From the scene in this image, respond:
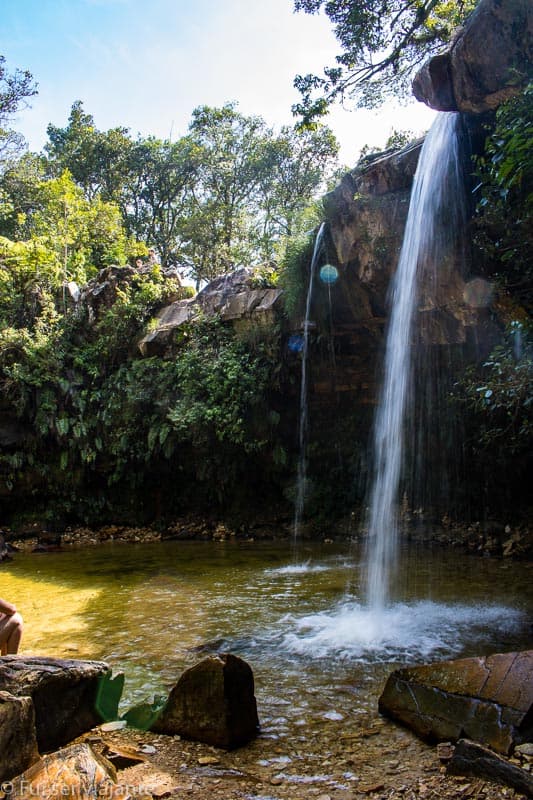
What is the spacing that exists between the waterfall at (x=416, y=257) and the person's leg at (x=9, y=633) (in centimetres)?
403

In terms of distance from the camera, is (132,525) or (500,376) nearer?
(500,376)

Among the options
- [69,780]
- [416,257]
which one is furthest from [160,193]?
[69,780]

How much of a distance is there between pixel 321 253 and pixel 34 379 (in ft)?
28.6

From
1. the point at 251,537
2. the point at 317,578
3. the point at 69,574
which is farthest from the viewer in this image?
the point at 251,537

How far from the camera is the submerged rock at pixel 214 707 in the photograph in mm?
3230

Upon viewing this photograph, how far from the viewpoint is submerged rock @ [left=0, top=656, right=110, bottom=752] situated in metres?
2.99

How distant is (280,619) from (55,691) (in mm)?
3364

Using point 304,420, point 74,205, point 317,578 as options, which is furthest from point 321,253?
point 74,205

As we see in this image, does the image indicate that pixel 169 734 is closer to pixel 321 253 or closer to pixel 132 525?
pixel 321 253

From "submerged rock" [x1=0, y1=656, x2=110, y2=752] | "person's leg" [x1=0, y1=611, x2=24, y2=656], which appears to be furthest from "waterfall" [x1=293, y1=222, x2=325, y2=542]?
"submerged rock" [x1=0, y1=656, x2=110, y2=752]

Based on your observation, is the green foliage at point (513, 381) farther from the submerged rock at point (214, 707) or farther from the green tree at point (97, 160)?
the green tree at point (97, 160)

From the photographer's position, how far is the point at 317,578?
8.26 metres

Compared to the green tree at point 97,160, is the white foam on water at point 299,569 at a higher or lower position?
lower

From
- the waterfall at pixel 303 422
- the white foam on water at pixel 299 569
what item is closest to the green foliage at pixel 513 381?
the white foam on water at pixel 299 569
